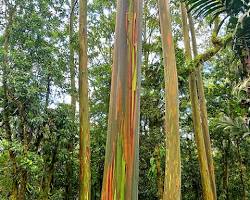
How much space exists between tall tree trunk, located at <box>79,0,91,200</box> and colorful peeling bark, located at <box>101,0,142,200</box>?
532 cm

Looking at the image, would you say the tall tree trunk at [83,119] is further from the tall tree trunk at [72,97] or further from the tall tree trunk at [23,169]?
the tall tree trunk at [23,169]

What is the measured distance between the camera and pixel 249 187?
48.7 ft

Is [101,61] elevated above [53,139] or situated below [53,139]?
above

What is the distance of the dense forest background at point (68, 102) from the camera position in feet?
25.8

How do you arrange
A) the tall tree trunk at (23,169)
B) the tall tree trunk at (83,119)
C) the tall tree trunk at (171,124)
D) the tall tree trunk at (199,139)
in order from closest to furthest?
the tall tree trunk at (171,124)
the tall tree trunk at (83,119)
the tall tree trunk at (199,139)
the tall tree trunk at (23,169)

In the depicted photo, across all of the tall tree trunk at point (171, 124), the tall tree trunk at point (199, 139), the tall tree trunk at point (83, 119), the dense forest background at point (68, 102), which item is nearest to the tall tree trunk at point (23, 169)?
the dense forest background at point (68, 102)

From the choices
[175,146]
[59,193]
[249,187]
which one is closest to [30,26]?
[175,146]

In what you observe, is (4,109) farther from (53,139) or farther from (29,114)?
(53,139)

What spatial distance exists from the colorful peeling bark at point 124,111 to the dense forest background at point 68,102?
0.90m

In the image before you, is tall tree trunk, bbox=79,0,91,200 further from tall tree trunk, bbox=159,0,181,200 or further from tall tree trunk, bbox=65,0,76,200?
tall tree trunk, bbox=159,0,181,200

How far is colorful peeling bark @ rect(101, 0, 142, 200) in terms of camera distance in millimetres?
1967

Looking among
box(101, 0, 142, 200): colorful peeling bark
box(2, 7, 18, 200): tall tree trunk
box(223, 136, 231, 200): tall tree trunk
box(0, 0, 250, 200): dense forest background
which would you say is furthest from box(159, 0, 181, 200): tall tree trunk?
box(223, 136, 231, 200): tall tree trunk

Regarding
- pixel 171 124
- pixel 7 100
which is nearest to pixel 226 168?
pixel 7 100

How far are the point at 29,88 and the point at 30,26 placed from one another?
153 centimetres
